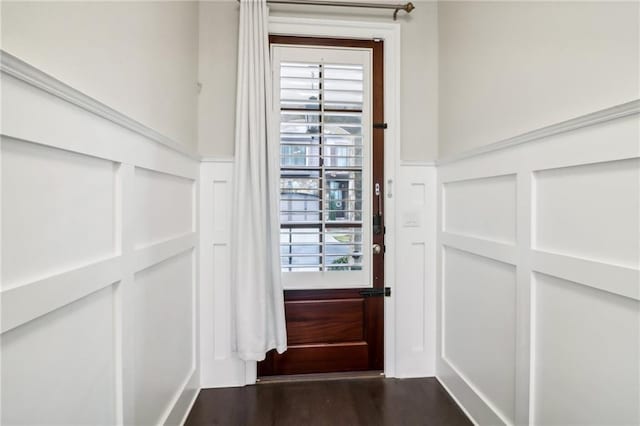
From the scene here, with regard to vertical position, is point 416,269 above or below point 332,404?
above

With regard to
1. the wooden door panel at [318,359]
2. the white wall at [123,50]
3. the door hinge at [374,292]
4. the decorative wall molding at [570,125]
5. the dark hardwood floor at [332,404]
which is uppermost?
the white wall at [123,50]

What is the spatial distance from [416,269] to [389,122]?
96cm

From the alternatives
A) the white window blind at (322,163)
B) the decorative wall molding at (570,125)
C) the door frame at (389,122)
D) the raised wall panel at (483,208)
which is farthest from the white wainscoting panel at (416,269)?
the decorative wall molding at (570,125)

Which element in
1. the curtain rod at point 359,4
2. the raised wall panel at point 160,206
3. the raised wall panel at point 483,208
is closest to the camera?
the raised wall panel at point 160,206

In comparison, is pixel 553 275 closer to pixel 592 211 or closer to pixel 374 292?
pixel 592 211

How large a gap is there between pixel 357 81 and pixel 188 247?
55.6 inches

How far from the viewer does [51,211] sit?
2.48ft

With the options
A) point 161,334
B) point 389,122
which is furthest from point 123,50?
point 389,122

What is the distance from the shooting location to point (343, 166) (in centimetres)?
197

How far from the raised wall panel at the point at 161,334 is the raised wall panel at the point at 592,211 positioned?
59.1 inches

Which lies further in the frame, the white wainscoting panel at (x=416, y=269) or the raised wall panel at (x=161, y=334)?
the white wainscoting panel at (x=416, y=269)

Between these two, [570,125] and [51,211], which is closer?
[51,211]

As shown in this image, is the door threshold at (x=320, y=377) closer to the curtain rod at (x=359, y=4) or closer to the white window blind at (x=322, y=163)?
the white window blind at (x=322, y=163)

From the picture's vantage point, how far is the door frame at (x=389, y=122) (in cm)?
194
